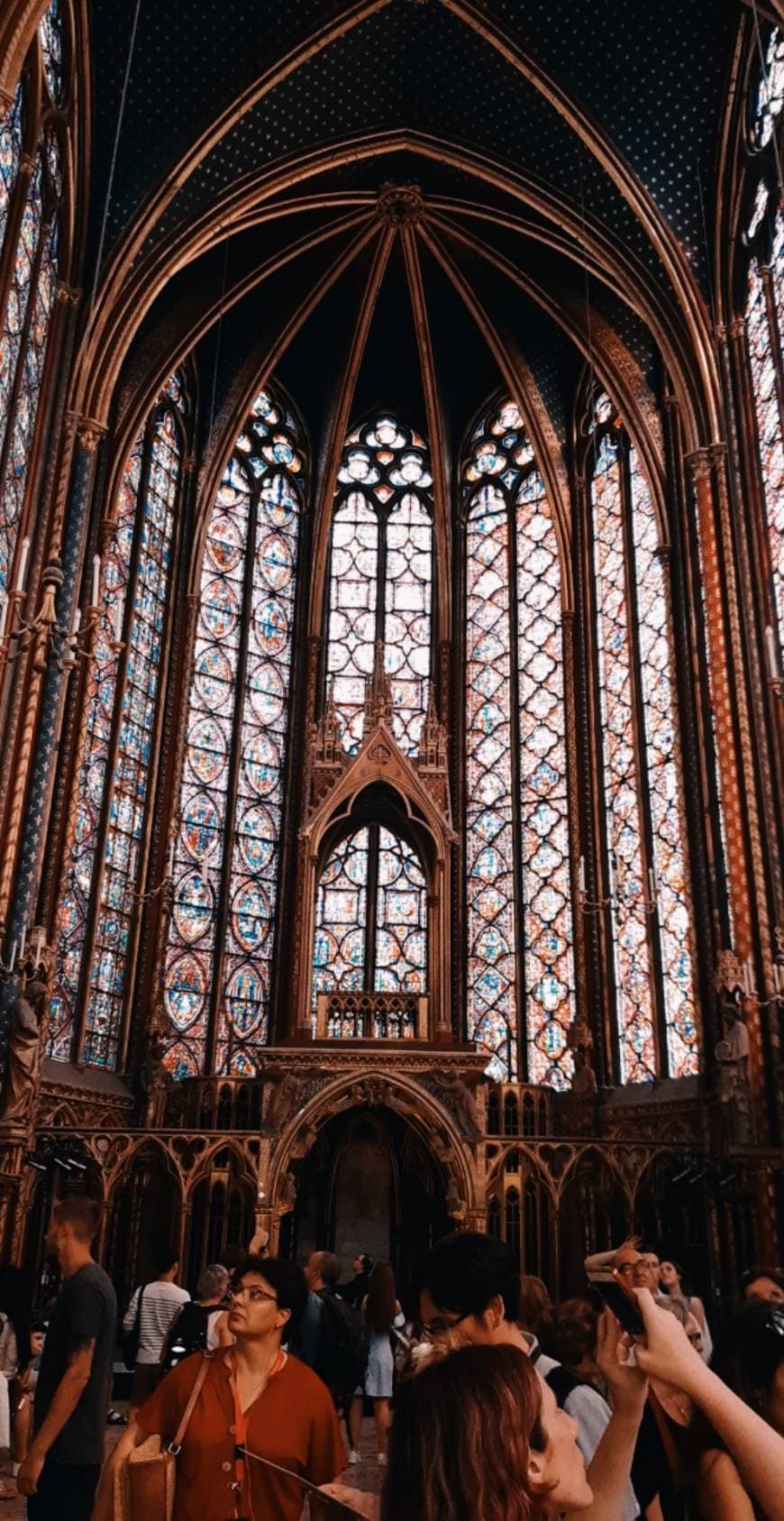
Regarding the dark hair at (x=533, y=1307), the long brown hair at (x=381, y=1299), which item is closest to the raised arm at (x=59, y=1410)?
the dark hair at (x=533, y=1307)

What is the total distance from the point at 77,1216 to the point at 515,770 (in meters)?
15.1

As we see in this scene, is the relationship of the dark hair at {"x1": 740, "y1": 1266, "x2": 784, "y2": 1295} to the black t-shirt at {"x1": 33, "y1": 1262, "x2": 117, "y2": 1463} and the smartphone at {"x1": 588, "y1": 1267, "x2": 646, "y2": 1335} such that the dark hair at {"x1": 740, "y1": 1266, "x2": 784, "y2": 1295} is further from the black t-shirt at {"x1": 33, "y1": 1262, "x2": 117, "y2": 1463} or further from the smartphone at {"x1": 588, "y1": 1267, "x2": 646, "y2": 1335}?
the smartphone at {"x1": 588, "y1": 1267, "x2": 646, "y2": 1335}

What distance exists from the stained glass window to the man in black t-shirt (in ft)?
44.9

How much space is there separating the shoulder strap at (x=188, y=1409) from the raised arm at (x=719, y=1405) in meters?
1.39

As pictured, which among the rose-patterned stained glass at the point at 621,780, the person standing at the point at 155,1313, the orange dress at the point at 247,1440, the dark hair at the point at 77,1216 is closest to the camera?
the orange dress at the point at 247,1440

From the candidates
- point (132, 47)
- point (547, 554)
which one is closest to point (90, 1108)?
point (547, 554)

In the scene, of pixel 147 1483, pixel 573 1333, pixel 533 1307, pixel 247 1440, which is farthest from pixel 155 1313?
pixel 147 1483

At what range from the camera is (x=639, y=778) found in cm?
1645

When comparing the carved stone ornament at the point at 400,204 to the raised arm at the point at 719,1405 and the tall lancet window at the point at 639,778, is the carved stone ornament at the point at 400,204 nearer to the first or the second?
the tall lancet window at the point at 639,778

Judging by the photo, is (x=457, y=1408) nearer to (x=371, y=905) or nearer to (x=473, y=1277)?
(x=473, y=1277)

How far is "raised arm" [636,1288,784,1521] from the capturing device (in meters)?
1.65

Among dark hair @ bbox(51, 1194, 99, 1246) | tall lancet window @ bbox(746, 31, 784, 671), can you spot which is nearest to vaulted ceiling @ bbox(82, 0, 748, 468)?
tall lancet window @ bbox(746, 31, 784, 671)

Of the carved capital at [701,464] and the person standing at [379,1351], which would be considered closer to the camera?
the person standing at [379,1351]

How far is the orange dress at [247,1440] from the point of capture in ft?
8.64
